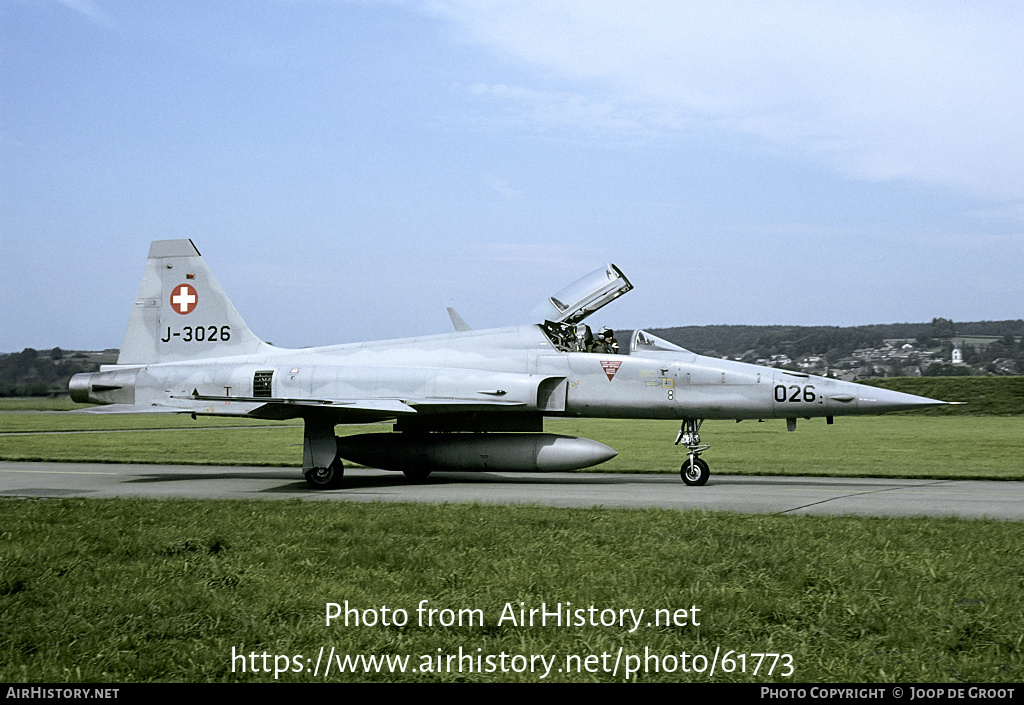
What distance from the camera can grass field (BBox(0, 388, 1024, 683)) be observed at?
4.43m

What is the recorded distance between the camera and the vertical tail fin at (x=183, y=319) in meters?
17.2

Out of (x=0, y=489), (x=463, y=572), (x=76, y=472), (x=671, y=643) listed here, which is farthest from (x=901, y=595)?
(x=76, y=472)

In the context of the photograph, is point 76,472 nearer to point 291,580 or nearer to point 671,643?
point 291,580

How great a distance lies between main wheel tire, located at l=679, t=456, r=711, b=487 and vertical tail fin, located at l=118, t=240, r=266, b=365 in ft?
27.8

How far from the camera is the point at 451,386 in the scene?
15.1m

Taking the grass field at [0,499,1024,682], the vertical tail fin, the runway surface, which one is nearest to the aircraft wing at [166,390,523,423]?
the runway surface

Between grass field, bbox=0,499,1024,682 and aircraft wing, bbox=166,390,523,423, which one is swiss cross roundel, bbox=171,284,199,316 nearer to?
aircraft wing, bbox=166,390,523,423

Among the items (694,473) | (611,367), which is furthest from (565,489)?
(611,367)

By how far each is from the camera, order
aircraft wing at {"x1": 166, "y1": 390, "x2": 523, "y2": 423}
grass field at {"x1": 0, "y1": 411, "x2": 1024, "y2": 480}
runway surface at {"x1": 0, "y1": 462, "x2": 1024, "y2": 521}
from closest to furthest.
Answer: runway surface at {"x1": 0, "y1": 462, "x2": 1024, "y2": 521}
aircraft wing at {"x1": 166, "y1": 390, "x2": 523, "y2": 423}
grass field at {"x1": 0, "y1": 411, "x2": 1024, "y2": 480}

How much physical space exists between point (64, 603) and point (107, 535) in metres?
2.44

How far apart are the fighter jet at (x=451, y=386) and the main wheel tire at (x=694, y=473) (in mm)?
23

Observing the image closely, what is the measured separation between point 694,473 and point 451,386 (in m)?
4.25

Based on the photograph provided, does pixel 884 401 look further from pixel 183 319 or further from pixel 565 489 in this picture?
pixel 183 319

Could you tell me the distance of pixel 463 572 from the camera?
625 cm
